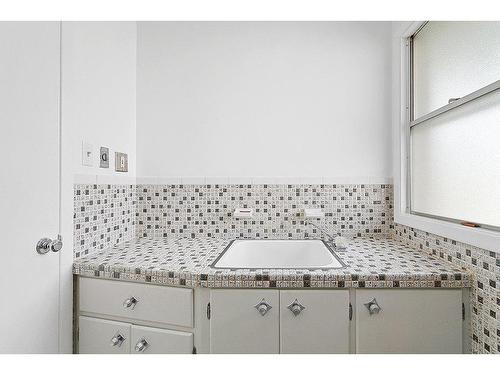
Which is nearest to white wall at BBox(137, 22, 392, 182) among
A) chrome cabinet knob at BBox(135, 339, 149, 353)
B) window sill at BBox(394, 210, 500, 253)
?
window sill at BBox(394, 210, 500, 253)

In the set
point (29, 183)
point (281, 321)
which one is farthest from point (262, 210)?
point (29, 183)

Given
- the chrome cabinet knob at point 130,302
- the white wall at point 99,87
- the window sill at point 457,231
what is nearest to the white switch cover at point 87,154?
the white wall at point 99,87

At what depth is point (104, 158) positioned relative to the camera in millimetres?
1523

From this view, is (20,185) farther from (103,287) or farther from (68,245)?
(103,287)

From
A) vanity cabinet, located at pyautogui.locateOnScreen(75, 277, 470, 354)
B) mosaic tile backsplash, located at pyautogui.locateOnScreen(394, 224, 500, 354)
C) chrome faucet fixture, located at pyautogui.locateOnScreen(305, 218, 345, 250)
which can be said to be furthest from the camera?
chrome faucet fixture, located at pyautogui.locateOnScreen(305, 218, 345, 250)

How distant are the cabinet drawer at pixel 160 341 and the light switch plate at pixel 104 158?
2.72 feet

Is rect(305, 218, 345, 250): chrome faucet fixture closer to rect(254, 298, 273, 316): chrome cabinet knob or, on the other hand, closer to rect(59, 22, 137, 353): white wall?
rect(254, 298, 273, 316): chrome cabinet knob

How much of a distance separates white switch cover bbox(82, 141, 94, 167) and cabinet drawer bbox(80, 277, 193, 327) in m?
0.53

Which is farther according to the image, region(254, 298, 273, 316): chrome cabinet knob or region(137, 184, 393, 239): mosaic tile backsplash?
region(137, 184, 393, 239): mosaic tile backsplash

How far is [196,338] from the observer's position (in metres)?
1.09

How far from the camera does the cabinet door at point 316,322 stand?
1.06m

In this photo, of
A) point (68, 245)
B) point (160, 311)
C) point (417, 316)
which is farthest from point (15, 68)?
point (417, 316)

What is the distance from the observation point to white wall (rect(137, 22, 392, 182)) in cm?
176

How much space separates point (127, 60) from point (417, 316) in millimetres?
1958
